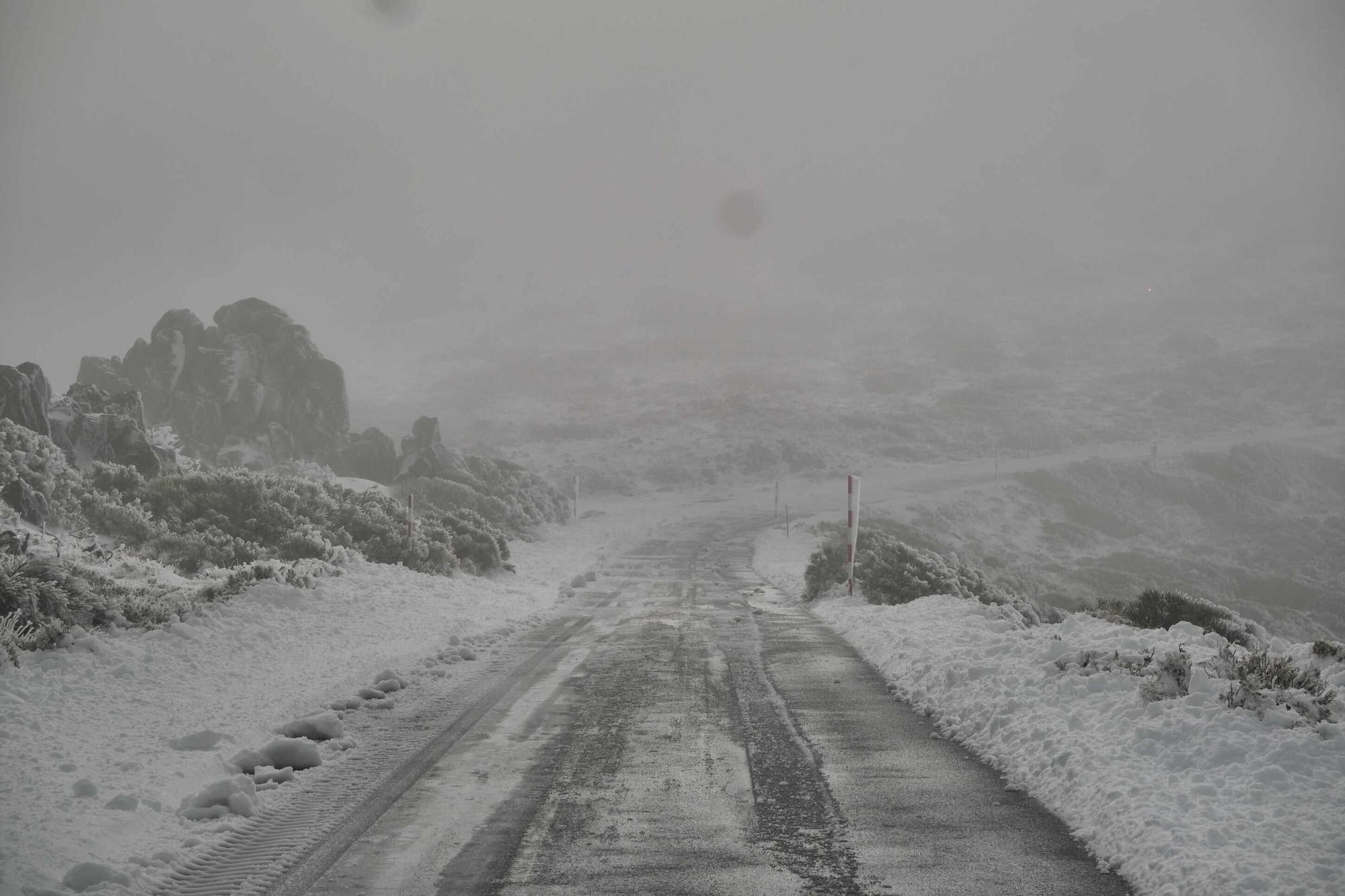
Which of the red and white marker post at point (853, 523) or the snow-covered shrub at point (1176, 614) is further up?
the red and white marker post at point (853, 523)

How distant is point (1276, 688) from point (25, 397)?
80.5 feet

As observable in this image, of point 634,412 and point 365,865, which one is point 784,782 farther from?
point 634,412

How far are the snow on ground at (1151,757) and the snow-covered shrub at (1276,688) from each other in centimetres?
12

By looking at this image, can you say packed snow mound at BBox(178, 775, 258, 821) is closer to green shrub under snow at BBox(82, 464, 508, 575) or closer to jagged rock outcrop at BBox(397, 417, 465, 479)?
green shrub under snow at BBox(82, 464, 508, 575)

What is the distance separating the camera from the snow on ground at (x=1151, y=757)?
3779mm

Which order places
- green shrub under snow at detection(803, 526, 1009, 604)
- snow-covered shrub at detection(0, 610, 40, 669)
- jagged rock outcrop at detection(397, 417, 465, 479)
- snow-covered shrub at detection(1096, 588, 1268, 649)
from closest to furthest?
snow-covered shrub at detection(0, 610, 40, 669) < snow-covered shrub at detection(1096, 588, 1268, 649) < green shrub under snow at detection(803, 526, 1009, 604) < jagged rock outcrop at detection(397, 417, 465, 479)

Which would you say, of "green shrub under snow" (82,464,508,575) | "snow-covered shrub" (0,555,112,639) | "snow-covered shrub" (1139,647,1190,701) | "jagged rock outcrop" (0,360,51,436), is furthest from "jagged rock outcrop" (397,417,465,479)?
"snow-covered shrub" (1139,647,1190,701)

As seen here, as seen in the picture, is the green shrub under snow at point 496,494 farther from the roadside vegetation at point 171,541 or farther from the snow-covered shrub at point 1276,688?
the snow-covered shrub at point 1276,688

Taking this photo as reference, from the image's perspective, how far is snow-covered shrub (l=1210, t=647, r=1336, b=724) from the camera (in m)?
5.23

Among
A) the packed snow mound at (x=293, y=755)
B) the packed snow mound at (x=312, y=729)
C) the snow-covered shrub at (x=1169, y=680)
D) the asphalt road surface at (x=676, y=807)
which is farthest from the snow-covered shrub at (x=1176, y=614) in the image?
the packed snow mound at (x=293, y=755)

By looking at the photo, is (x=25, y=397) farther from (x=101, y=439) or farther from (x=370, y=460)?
(x=370, y=460)

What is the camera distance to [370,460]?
1496 inches

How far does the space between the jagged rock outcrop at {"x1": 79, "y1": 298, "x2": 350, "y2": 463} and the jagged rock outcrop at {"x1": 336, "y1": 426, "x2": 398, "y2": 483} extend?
2.05 feet

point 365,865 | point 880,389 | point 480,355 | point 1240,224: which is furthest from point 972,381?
point 1240,224
